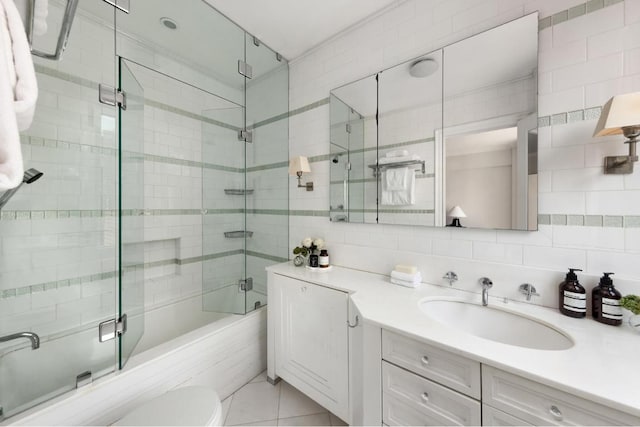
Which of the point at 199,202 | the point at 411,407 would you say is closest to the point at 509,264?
the point at 411,407

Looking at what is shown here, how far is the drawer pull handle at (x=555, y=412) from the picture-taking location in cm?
67

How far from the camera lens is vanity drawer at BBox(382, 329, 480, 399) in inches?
31.6

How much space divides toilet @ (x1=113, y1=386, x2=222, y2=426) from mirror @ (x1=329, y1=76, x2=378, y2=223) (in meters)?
1.31

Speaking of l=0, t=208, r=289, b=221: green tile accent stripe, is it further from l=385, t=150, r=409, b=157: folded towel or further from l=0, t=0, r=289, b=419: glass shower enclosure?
l=385, t=150, r=409, b=157: folded towel

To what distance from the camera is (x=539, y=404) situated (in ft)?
2.27

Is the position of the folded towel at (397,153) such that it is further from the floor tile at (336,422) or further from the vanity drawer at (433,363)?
the floor tile at (336,422)

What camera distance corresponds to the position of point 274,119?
219 cm

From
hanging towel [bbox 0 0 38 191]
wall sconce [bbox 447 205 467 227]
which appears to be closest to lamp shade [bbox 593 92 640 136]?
wall sconce [bbox 447 205 467 227]

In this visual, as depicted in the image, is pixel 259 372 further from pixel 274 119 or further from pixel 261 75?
pixel 261 75

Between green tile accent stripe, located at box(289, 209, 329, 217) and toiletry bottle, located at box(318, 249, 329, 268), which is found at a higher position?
green tile accent stripe, located at box(289, 209, 329, 217)

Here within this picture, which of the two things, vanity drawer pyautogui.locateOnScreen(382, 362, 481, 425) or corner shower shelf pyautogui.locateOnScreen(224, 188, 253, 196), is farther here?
corner shower shelf pyautogui.locateOnScreen(224, 188, 253, 196)

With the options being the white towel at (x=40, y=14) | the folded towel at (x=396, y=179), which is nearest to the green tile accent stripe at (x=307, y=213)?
the folded towel at (x=396, y=179)

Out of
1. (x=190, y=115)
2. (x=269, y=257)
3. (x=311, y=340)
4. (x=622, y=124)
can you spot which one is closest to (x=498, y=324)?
→ (x=622, y=124)

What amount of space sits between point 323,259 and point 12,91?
155cm
